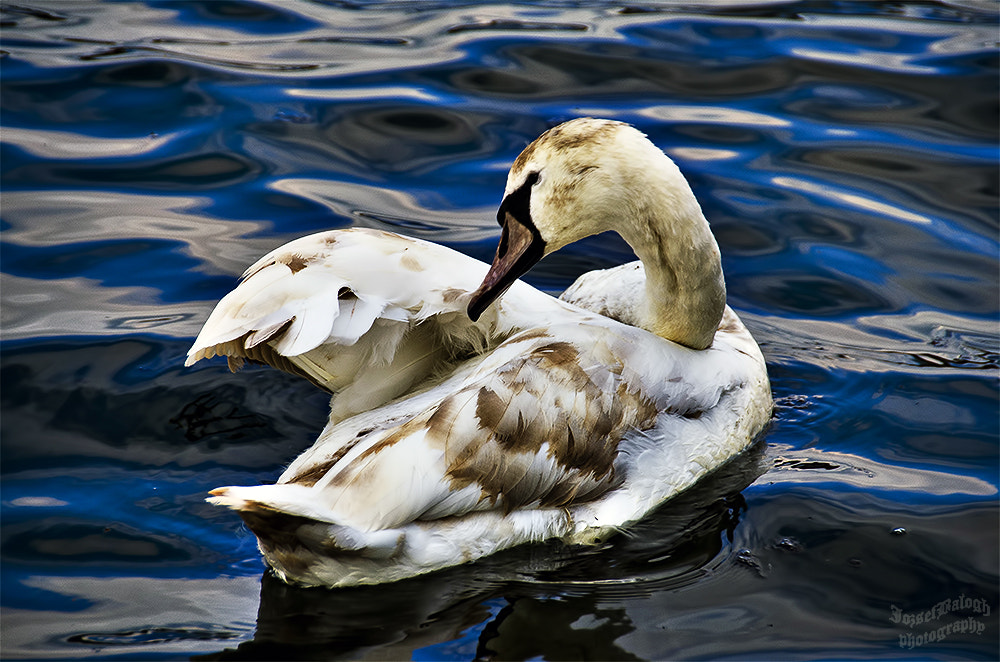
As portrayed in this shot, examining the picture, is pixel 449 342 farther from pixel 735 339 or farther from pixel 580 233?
pixel 735 339

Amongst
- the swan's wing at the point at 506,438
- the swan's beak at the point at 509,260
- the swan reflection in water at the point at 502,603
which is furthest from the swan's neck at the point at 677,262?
the swan reflection in water at the point at 502,603

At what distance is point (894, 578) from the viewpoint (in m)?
4.61

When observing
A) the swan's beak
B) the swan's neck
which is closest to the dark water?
the swan's neck

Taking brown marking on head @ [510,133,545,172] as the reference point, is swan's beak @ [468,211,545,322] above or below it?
below

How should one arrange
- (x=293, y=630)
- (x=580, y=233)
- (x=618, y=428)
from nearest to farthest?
(x=293, y=630) → (x=618, y=428) → (x=580, y=233)

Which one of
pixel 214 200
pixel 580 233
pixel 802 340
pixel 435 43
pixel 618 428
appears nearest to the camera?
pixel 618 428

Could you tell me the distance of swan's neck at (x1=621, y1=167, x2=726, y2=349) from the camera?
15.5 ft

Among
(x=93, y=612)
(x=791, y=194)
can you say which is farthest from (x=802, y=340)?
(x=93, y=612)

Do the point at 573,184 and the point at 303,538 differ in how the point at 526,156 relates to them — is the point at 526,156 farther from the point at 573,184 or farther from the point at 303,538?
the point at 303,538

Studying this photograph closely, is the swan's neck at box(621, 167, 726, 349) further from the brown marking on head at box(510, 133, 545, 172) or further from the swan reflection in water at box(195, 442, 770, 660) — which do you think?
the swan reflection in water at box(195, 442, 770, 660)

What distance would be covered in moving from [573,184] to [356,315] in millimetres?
1019

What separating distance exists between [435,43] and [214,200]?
308 centimetres

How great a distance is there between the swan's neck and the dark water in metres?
0.68

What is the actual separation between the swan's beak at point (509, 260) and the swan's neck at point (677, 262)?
1.30ft
